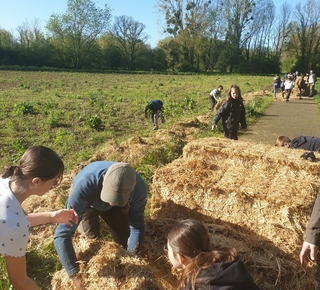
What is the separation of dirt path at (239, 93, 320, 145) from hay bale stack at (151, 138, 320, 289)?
4.89 metres

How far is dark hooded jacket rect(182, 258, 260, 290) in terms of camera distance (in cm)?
181

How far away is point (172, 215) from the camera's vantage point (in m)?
A: 4.35

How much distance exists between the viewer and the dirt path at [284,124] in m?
9.79

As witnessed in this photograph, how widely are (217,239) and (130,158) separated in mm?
3979

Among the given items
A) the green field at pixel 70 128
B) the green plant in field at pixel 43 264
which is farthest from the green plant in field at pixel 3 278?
the green plant in field at pixel 43 264

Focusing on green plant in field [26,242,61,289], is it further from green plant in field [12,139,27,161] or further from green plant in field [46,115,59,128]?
green plant in field [46,115,59,128]

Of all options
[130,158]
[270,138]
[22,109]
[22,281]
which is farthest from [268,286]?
[22,109]

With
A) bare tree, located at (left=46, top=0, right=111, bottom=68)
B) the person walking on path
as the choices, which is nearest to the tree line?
bare tree, located at (left=46, top=0, right=111, bottom=68)

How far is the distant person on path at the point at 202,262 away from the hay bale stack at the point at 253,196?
125 centimetres

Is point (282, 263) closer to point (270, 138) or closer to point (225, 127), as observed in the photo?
point (225, 127)

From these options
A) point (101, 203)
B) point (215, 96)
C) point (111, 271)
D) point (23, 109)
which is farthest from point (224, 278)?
point (215, 96)

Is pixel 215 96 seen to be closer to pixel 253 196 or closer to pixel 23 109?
pixel 23 109

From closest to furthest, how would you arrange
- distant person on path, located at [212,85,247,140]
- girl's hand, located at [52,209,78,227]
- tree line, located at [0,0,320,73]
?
girl's hand, located at [52,209,78,227] < distant person on path, located at [212,85,247,140] < tree line, located at [0,0,320,73]

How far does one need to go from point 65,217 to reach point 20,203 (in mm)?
374
